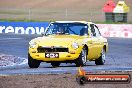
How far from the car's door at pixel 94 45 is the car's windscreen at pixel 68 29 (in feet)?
1.17

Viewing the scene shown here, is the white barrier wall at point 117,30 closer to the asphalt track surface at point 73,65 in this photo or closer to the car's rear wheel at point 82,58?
the asphalt track surface at point 73,65

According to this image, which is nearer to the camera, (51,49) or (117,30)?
(51,49)

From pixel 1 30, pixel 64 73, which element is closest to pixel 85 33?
pixel 64 73

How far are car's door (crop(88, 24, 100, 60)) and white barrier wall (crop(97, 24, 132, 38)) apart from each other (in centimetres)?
2299

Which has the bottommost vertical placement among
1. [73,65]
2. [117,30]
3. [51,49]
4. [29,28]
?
[29,28]

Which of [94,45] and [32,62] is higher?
[94,45]

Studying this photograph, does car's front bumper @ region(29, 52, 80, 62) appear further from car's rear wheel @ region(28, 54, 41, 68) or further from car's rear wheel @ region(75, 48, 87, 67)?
car's rear wheel @ region(28, 54, 41, 68)

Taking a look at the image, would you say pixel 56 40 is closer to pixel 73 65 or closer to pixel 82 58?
pixel 82 58

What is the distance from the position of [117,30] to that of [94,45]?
2487 centimetres

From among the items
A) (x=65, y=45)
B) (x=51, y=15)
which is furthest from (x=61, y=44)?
(x=51, y=15)

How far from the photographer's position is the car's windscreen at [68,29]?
19422mm

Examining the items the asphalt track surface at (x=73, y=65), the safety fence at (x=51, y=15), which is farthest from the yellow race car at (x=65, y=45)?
the safety fence at (x=51, y=15)

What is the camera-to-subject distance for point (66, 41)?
1820 cm

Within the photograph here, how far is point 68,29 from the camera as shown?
19500mm
